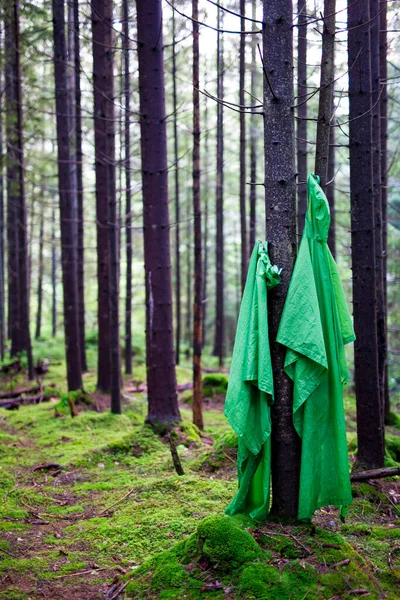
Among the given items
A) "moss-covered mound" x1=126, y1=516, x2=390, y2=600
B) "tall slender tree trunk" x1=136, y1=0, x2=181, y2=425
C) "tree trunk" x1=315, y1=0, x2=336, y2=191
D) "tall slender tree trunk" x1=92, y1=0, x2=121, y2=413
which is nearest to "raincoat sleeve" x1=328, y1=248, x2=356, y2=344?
"tree trunk" x1=315, y1=0, x2=336, y2=191

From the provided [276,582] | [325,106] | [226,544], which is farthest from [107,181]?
[276,582]

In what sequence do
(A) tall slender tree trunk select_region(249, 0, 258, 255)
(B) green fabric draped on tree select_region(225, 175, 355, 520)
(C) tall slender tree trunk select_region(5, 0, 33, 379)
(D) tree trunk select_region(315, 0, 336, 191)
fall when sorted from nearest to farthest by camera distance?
(B) green fabric draped on tree select_region(225, 175, 355, 520) < (D) tree trunk select_region(315, 0, 336, 191) < (C) tall slender tree trunk select_region(5, 0, 33, 379) < (A) tall slender tree trunk select_region(249, 0, 258, 255)

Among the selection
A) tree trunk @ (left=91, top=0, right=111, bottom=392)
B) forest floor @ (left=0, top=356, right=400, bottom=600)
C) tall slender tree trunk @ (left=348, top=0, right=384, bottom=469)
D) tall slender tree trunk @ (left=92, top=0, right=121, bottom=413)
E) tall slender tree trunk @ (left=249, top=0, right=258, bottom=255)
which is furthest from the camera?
tall slender tree trunk @ (left=249, top=0, right=258, bottom=255)

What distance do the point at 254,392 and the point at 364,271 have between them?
9.30 feet

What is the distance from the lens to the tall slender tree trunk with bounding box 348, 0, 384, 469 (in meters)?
6.30

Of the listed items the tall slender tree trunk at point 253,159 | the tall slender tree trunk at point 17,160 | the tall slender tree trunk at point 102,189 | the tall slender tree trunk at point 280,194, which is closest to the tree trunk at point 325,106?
the tall slender tree trunk at point 280,194

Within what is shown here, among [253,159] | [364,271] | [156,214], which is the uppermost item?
[253,159]

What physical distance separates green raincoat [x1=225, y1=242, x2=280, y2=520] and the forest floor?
248 millimetres

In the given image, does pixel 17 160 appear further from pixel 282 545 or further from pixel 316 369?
pixel 282 545

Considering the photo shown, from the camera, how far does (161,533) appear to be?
16.4ft

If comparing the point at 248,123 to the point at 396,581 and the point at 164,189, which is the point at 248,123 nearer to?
the point at 164,189

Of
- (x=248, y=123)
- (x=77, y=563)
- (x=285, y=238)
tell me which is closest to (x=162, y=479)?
(x=77, y=563)

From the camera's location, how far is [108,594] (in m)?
3.95

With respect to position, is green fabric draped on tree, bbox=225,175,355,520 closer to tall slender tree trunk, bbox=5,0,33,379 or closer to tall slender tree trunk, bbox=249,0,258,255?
tall slender tree trunk, bbox=5,0,33,379
